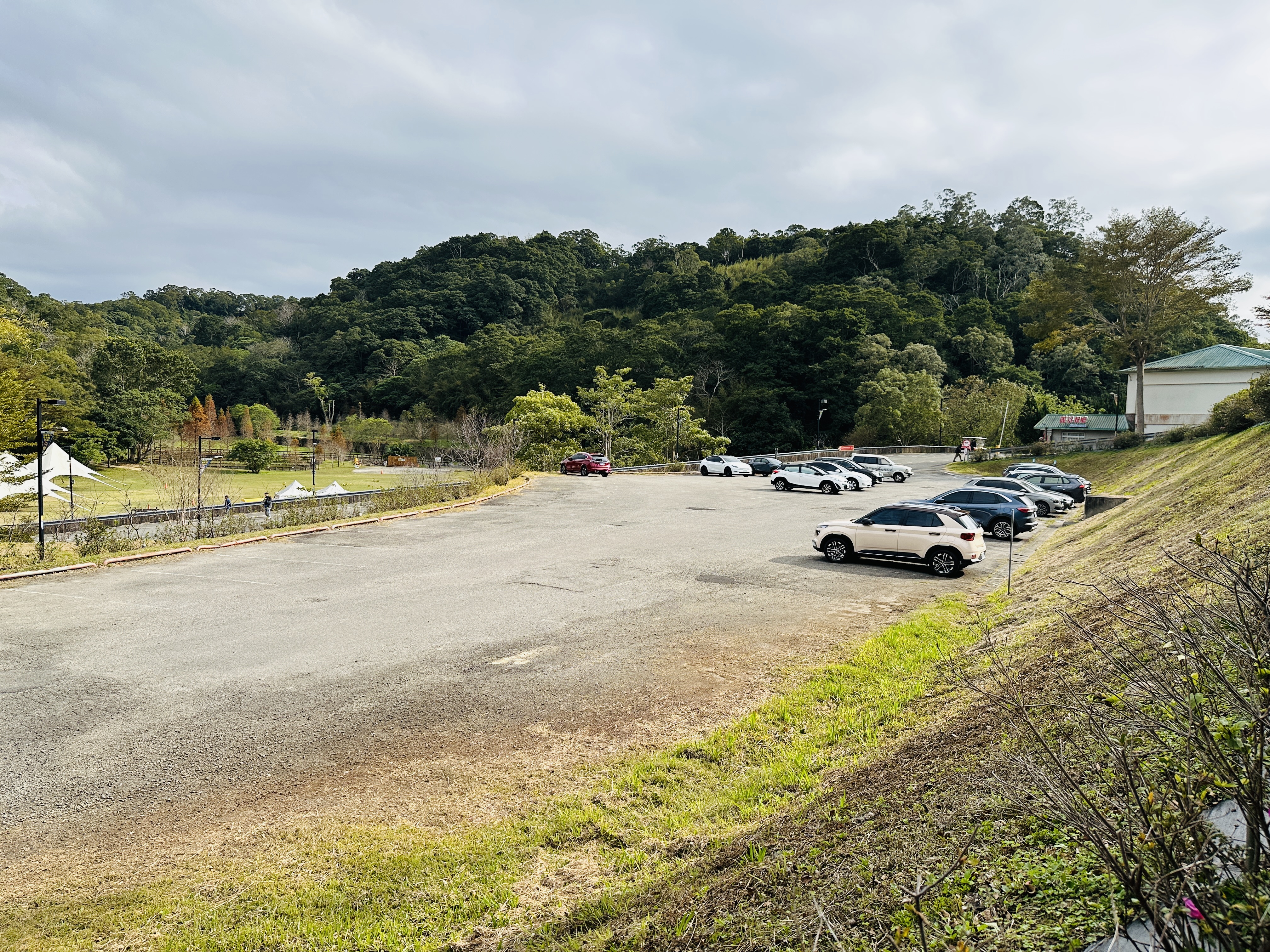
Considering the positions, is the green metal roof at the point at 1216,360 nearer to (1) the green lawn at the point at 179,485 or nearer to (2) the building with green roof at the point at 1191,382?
(2) the building with green roof at the point at 1191,382

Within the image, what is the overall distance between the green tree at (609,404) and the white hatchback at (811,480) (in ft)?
67.5

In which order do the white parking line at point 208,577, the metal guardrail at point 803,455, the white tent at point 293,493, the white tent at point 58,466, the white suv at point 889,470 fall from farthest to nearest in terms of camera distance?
the metal guardrail at point 803,455 < the white suv at point 889,470 < the white tent at point 293,493 < the white tent at point 58,466 < the white parking line at point 208,577

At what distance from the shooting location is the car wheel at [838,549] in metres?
17.5

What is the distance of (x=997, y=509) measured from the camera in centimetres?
2142

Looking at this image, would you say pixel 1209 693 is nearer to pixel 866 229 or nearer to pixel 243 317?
pixel 866 229

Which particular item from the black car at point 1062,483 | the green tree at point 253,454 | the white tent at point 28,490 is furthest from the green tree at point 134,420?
the black car at point 1062,483

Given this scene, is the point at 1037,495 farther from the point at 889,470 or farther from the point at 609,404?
the point at 609,404

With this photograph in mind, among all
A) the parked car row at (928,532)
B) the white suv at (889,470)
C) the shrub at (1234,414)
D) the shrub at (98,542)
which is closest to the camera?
the parked car row at (928,532)

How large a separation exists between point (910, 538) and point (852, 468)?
24587mm

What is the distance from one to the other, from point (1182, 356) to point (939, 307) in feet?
126

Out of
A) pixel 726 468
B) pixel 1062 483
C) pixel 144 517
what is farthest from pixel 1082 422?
pixel 144 517

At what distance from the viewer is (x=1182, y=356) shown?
55.1 meters

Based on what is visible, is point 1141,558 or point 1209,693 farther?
point 1141,558

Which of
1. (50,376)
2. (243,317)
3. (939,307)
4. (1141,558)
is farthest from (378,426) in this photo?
(1141,558)
